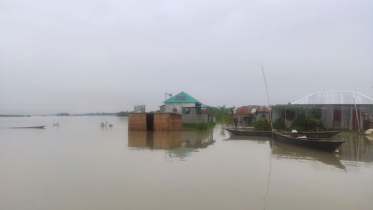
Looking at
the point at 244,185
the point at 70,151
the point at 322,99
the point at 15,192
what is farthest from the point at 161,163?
the point at 322,99

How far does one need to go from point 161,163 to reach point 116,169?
5.02 ft

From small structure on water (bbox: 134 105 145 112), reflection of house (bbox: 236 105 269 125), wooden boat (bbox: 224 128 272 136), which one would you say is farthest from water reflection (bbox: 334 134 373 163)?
reflection of house (bbox: 236 105 269 125)

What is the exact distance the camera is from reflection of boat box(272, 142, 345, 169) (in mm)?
9445

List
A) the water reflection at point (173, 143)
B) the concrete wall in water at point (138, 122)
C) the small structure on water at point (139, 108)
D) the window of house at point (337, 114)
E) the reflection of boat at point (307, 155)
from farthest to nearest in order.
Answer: the small structure on water at point (139, 108)
the concrete wall in water at point (138, 122)
the window of house at point (337, 114)
the water reflection at point (173, 143)
the reflection of boat at point (307, 155)

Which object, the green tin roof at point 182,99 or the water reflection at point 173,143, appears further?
the green tin roof at point 182,99

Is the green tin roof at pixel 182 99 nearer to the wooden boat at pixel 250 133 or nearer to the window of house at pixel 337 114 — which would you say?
the wooden boat at pixel 250 133

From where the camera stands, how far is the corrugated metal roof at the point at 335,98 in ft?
63.0

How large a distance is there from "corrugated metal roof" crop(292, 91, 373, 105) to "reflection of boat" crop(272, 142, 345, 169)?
352 inches

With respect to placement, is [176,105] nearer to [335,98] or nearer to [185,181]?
[335,98]

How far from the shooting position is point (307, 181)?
689cm

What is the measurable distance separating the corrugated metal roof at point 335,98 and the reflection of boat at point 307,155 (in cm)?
894

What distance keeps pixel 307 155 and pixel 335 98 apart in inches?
450

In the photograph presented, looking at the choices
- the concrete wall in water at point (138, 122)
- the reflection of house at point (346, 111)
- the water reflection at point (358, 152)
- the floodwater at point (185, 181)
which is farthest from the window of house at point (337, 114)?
the concrete wall in water at point (138, 122)

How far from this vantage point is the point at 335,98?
64.8 feet
